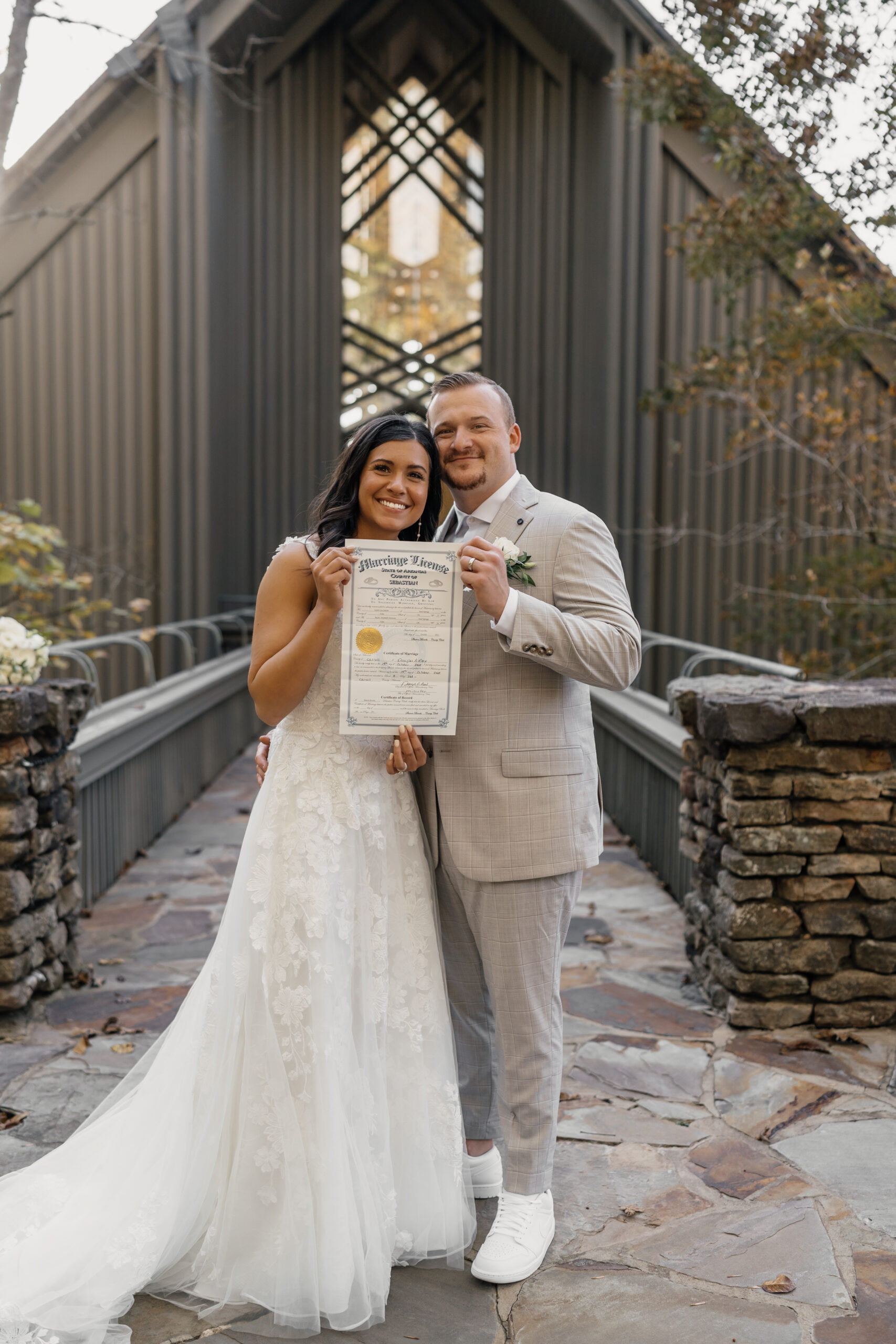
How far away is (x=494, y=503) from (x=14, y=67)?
681 cm

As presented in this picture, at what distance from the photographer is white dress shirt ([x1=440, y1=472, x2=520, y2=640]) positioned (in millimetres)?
2449

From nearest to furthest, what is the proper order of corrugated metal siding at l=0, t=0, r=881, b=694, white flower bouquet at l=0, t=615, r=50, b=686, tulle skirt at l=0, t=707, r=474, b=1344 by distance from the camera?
1. tulle skirt at l=0, t=707, r=474, b=1344
2. white flower bouquet at l=0, t=615, r=50, b=686
3. corrugated metal siding at l=0, t=0, r=881, b=694

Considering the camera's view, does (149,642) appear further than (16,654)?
Yes

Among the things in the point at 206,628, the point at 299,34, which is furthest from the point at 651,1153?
the point at 299,34

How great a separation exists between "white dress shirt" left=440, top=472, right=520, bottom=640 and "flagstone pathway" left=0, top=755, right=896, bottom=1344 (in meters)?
1.48

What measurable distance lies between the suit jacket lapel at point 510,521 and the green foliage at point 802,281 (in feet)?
16.7

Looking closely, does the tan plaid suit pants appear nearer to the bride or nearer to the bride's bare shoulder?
the bride

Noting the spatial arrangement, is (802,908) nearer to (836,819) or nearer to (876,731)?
(836,819)

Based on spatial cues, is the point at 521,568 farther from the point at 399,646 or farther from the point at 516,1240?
the point at 516,1240

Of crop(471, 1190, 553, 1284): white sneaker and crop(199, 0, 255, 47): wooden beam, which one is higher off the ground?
crop(199, 0, 255, 47): wooden beam

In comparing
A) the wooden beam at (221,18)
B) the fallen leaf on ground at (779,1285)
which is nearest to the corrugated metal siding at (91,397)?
the wooden beam at (221,18)

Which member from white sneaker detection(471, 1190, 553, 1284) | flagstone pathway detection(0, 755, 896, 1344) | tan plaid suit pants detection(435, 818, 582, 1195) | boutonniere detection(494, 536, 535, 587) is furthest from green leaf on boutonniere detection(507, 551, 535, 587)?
flagstone pathway detection(0, 755, 896, 1344)

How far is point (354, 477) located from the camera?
8.77 feet

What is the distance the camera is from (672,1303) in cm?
252
